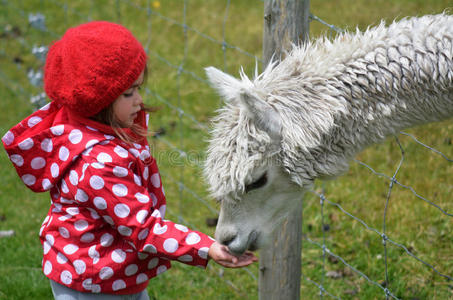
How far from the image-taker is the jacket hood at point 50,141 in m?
2.22

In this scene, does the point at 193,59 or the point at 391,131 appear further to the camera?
the point at 193,59

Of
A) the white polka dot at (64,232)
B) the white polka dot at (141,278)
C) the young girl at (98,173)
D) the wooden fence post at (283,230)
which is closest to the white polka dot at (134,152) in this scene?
the young girl at (98,173)

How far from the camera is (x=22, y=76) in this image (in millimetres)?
6898

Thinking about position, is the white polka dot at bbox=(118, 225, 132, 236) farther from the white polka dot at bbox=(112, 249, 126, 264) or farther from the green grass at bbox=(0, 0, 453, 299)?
the green grass at bbox=(0, 0, 453, 299)

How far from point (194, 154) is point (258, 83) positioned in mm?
2609

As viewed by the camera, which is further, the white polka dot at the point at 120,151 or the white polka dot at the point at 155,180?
the white polka dot at the point at 155,180

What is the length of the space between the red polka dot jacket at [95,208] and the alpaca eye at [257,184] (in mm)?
290

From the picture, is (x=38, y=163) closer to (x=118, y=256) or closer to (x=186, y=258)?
(x=118, y=256)

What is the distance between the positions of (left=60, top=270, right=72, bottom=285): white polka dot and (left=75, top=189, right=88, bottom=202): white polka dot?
36 centimetres

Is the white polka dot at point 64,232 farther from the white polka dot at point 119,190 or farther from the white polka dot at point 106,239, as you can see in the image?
the white polka dot at point 119,190

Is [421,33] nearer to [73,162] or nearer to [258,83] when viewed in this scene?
[258,83]

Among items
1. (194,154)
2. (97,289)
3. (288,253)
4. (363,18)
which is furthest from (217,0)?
(97,289)

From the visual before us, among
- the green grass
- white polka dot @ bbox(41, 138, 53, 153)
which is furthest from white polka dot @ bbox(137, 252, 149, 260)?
the green grass

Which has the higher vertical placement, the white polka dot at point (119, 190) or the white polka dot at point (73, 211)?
the white polka dot at point (119, 190)
